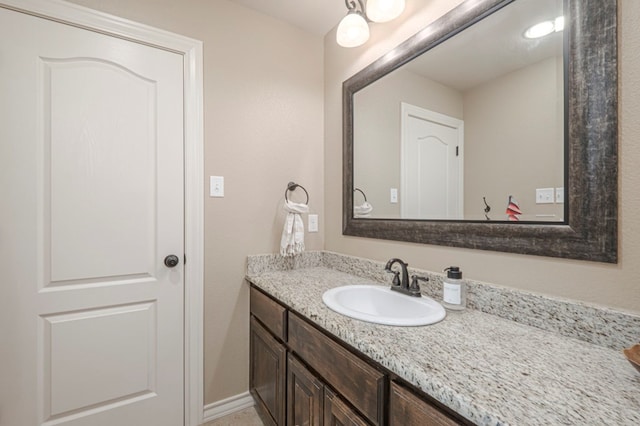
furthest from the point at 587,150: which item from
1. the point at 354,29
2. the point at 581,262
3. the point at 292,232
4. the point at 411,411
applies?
the point at 292,232

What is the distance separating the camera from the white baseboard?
155 cm

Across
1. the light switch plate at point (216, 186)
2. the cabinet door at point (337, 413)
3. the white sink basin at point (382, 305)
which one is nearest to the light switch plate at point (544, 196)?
the white sink basin at point (382, 305)

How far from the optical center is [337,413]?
0.86 m

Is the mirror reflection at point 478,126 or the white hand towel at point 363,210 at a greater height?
the mirror reflection at point 478,126

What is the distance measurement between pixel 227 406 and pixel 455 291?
57.5 inches

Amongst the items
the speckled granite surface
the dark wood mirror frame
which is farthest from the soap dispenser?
the dark wood mirror frame

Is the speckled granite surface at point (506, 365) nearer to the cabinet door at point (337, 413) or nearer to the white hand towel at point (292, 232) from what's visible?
the cabinet door at point (337, 413)

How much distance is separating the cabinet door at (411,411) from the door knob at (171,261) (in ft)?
4.08

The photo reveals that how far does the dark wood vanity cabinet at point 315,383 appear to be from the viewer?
68 centimetres

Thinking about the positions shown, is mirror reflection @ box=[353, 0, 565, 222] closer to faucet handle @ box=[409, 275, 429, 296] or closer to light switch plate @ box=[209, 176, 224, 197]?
faucet handle @ box=[409, 275, 429, 296]

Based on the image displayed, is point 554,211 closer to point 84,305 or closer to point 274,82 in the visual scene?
point 274,82

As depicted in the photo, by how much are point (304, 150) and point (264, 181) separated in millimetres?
371

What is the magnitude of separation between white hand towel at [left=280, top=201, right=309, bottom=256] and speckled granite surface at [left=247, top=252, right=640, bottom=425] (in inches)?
25.3

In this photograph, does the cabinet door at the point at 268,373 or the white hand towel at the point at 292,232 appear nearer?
the cabinet door at the point at 268,373
